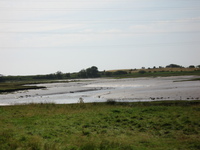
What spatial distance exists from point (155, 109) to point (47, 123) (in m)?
11.7

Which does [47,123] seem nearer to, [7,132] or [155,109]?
[7,132]

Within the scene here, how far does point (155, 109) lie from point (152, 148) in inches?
549

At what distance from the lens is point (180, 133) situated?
17875 mm

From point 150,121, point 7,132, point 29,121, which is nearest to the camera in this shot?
point 7,132

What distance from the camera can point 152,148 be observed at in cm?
1399

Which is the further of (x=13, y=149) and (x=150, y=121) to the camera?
(x=150, y=121)

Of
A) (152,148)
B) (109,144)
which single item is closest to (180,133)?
(152,148)

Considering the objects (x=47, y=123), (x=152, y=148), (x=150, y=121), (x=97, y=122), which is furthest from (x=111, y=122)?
(x=152, y=148)

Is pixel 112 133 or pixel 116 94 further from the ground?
pixel 112 133

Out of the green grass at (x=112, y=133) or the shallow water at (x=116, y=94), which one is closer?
the green grass at (x=112, y=133)

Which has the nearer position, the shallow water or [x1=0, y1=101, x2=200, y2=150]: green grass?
[x1=0, y1=101, x2=200, y2=150]: green grass

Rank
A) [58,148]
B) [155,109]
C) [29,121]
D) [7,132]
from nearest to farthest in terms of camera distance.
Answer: [58,148] → [7,132] → [29,121] → [155,109]

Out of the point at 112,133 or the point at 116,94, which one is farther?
the point at 116,94

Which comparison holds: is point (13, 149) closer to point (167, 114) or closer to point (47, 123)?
point (47, 123)
